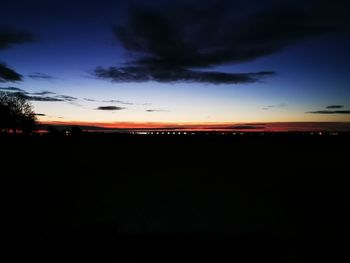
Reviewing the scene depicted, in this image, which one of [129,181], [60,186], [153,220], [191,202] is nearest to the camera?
[153,220]

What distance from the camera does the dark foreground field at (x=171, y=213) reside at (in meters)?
6.52

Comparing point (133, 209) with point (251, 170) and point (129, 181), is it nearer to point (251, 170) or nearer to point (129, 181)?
point (129, 181)

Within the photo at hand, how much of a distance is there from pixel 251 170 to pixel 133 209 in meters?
16.3

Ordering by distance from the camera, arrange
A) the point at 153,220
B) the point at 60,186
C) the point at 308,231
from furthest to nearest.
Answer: the point at 60,186
the point at 153,220
the point at 308,231

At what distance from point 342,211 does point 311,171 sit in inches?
546

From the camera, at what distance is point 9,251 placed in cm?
638

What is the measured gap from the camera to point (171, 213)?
12.9m

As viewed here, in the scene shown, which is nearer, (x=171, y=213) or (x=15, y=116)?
(x=171, y=213)

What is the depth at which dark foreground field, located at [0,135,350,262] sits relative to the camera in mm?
6523

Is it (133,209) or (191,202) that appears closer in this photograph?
(133,209)

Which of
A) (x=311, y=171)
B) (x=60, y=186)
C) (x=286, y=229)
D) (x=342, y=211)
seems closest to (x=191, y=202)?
(x=286, y=229)

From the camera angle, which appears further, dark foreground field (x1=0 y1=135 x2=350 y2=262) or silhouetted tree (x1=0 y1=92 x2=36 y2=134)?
silhouetted tree (x1=0 y1=92 x2=36 y2=134)

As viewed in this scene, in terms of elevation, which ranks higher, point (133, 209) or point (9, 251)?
point (9, 251)

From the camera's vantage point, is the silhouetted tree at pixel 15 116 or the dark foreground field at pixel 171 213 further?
the silhouetted tree at pixel 15 116
